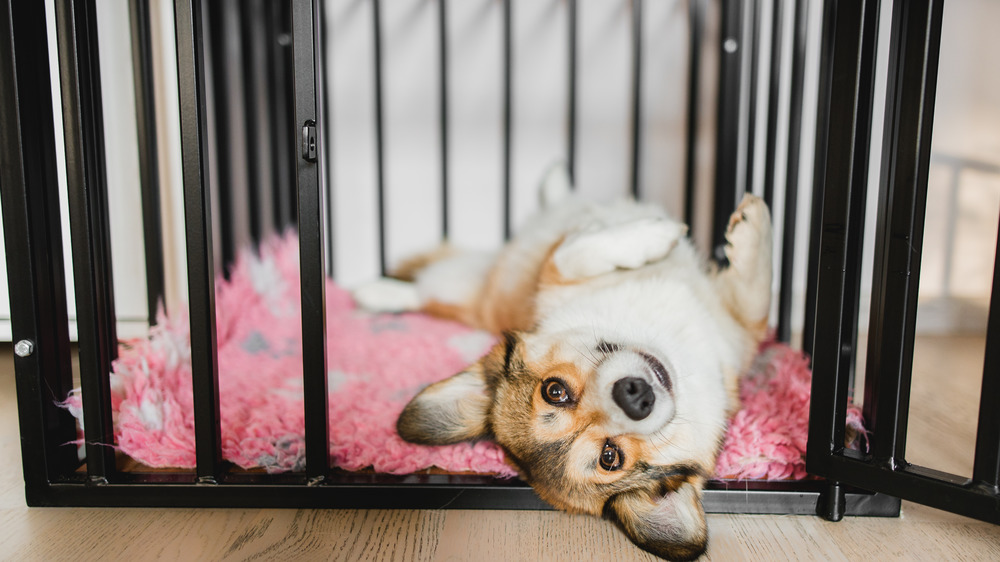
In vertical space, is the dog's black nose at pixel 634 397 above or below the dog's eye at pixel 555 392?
above

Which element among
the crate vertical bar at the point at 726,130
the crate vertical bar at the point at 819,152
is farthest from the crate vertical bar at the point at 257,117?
the crate vertical bar at the point at 819,152

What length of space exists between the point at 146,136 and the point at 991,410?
68.8 inches

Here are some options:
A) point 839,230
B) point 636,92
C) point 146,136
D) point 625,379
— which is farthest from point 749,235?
point 146,136

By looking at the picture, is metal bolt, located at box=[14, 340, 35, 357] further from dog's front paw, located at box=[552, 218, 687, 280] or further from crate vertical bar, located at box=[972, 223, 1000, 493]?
crate vertical bar, located at box=[972, 223, 1000, 493]

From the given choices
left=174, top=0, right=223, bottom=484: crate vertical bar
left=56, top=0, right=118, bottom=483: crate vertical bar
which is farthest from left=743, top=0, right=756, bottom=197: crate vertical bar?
left=56, top=0, right=118, bottom=483: crate vertical bar

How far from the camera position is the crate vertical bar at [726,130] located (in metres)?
1.90

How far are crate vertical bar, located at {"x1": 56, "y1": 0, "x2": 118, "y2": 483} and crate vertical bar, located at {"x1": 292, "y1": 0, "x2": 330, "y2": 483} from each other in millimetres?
324

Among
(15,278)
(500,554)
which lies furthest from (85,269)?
(500,554)

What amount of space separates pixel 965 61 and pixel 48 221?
2.11m

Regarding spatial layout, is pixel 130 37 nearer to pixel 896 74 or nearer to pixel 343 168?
pixel 343 168

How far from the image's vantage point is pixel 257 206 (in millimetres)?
2080

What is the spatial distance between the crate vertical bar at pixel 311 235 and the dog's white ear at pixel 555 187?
3.76 ft

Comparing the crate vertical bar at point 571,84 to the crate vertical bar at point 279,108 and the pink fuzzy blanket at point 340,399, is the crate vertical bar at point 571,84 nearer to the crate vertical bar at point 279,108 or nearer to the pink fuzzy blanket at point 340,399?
the pink fuzzy blanket at point 340,399

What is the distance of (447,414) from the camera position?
98 centimetres
